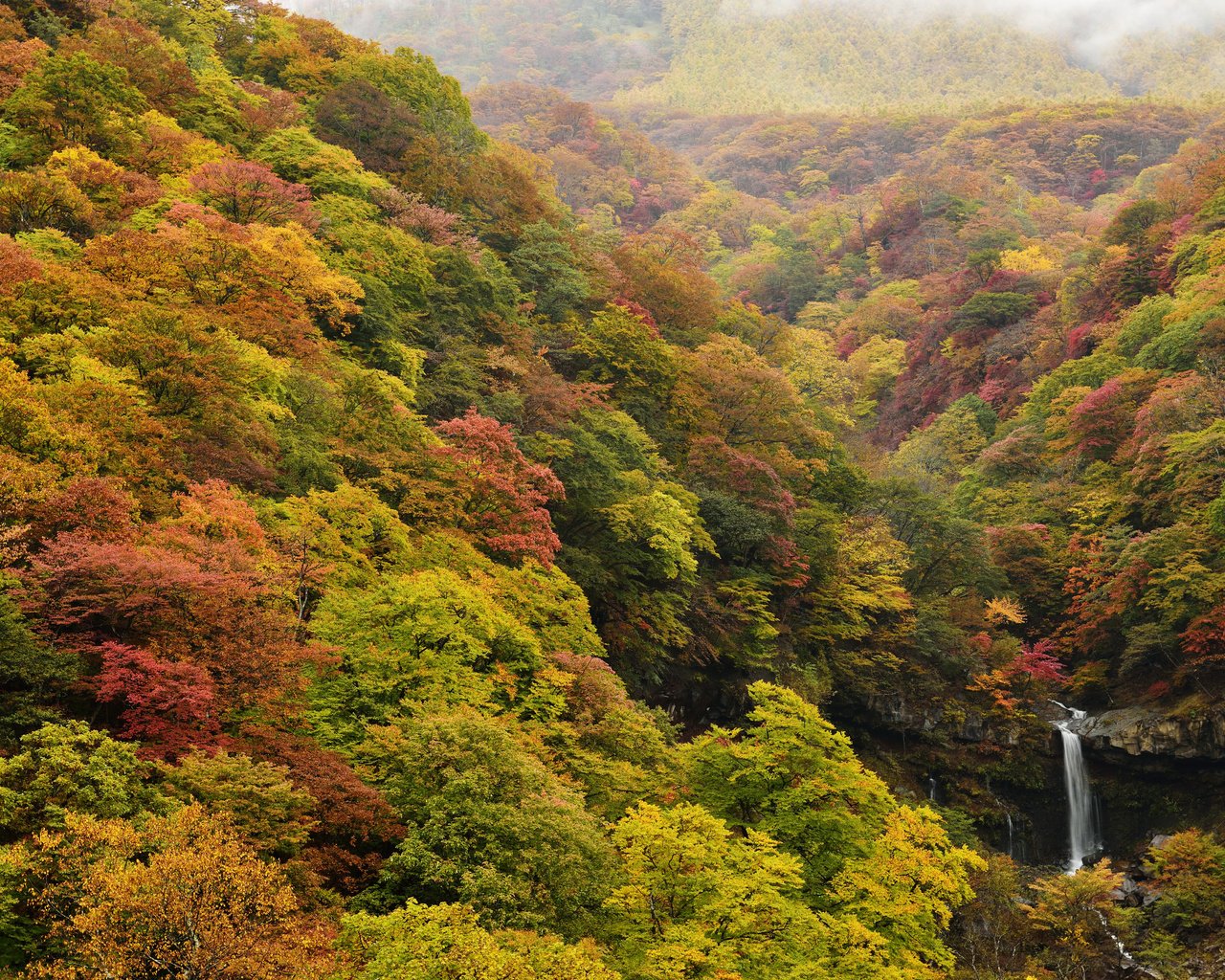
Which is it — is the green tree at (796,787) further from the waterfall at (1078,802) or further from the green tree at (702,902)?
the waterfall at (1078,802)

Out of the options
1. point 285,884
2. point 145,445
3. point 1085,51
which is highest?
point 1085,51

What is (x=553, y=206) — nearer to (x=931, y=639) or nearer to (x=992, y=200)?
(x=931, y=639)

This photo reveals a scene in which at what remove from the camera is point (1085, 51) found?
501ft

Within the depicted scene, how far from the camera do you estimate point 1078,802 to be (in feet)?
106

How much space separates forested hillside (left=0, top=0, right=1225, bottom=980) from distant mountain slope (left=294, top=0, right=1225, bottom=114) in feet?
338

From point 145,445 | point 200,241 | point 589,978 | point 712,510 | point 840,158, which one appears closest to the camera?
point 589,978

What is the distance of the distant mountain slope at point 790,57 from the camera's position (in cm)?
14375

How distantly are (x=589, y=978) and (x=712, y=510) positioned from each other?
2226 centimetres

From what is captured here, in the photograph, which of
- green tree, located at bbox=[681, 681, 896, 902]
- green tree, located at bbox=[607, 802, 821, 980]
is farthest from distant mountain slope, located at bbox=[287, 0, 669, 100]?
green tree, located at bbox=[607, 802, 821, 980]

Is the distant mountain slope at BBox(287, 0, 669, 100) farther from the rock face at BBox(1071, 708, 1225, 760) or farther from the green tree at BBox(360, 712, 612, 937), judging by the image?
the green tree at BBox(360, 712, 612, 937)

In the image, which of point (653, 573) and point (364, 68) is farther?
point (364, 68)

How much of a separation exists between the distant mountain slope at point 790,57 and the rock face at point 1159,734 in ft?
362

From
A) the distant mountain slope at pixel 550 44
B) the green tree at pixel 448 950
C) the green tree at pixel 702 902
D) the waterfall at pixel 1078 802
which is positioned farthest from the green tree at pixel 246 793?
the distant mountain slope at pixel 550 44

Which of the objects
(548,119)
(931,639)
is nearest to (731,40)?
(548,119)
